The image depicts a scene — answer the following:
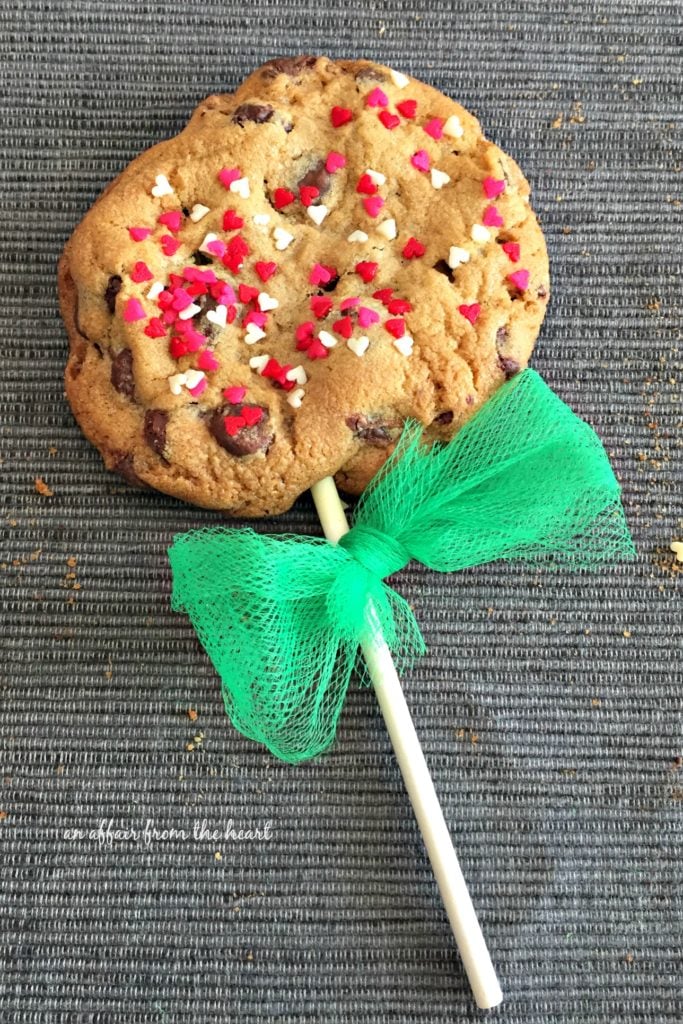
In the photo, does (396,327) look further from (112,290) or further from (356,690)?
(356,690)

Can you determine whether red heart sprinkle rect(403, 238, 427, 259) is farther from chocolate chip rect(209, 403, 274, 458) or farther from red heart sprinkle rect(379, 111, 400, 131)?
chocolate chip rect(209, 403, 274, 458)

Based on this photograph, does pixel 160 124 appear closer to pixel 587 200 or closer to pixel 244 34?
pixel 244 34

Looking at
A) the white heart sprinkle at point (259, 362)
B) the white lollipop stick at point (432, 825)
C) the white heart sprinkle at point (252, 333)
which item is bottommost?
the white lollipop stick at point (432, 825)

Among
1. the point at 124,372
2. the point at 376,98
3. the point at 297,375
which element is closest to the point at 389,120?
the point at 376,98

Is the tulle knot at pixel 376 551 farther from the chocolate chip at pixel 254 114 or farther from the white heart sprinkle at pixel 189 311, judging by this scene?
the chocolate chip at pixel 254 114

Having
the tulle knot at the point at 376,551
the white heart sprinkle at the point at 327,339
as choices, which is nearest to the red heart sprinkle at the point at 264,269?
the white heart sprinkle at the point at 327,339

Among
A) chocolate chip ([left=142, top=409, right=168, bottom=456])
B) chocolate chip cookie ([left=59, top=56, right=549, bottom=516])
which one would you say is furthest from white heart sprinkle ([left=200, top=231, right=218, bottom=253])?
chocolate chip ([left=142, top=409, right=168, bottom=456])
